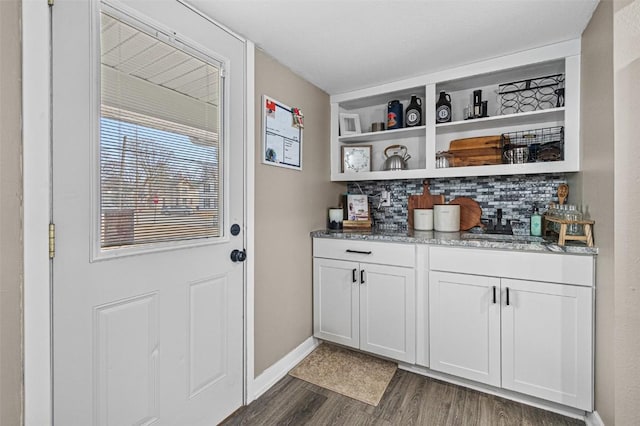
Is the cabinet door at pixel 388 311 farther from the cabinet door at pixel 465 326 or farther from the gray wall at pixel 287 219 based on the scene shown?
the gray wall at pixel 287 219

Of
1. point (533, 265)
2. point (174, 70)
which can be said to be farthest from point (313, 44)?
point (533, 265)

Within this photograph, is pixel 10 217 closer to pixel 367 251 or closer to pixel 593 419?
pixel 367 251

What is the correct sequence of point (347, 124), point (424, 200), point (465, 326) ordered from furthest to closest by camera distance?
point (347, 124), point (424, 200), point (465, 326)

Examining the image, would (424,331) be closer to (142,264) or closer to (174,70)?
(142,264)

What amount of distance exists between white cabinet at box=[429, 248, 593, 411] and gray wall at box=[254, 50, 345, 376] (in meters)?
0.98

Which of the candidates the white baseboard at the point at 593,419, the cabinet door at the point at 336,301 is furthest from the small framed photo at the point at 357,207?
the white baseboard at the point at 593,419

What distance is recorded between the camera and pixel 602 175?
1.48 m

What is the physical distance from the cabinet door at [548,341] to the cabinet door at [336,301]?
3.22 ft

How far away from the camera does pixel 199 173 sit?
1.54 m

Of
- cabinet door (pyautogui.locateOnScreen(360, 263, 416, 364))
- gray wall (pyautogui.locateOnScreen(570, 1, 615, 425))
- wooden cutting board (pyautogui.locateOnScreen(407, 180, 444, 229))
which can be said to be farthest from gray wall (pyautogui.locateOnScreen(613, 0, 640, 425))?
wooden cutting board (pyautogui.locateOnScreen(407, 180, 444, 229))

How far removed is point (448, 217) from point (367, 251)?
70 centimetres

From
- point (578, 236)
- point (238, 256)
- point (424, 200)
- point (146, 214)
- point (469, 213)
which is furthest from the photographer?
point (424, 200)

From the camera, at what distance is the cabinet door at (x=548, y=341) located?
1.60 m

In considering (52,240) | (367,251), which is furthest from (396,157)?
(52,240)
